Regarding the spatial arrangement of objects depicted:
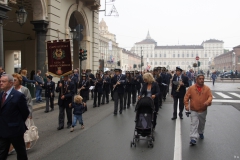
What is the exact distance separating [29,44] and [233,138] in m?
19.2

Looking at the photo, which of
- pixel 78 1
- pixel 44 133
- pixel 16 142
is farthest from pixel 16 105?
pixel 78 1

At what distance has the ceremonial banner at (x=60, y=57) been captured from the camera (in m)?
10.2

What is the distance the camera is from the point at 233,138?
744 cm

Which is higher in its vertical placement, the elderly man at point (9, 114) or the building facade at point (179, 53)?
the building facade at point (179, 53)

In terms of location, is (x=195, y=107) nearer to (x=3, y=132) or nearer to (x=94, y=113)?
(x=3, y=132)

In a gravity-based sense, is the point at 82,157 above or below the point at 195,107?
below

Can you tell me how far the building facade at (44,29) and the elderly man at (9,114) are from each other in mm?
8667

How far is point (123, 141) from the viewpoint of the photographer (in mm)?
7172

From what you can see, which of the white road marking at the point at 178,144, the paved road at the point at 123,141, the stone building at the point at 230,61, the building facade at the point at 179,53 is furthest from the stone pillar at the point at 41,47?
the building facade at the point at 179,53

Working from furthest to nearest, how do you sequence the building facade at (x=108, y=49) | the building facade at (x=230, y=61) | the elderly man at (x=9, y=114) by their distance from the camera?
the building facade at (x=230, y=61)
the building facade at (x=108, y=49)
the elderly man at (x=9, y=114)

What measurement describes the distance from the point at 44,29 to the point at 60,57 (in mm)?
7440

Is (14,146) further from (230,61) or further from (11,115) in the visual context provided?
(230,61)

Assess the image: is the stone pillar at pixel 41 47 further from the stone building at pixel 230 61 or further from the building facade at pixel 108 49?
the stone building at pixel 230 61

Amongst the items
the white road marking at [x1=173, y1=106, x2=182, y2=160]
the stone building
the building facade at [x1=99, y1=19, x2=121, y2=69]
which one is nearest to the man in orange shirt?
the white road marking at [x1=173, y1=106, x2=182, y2=160]
